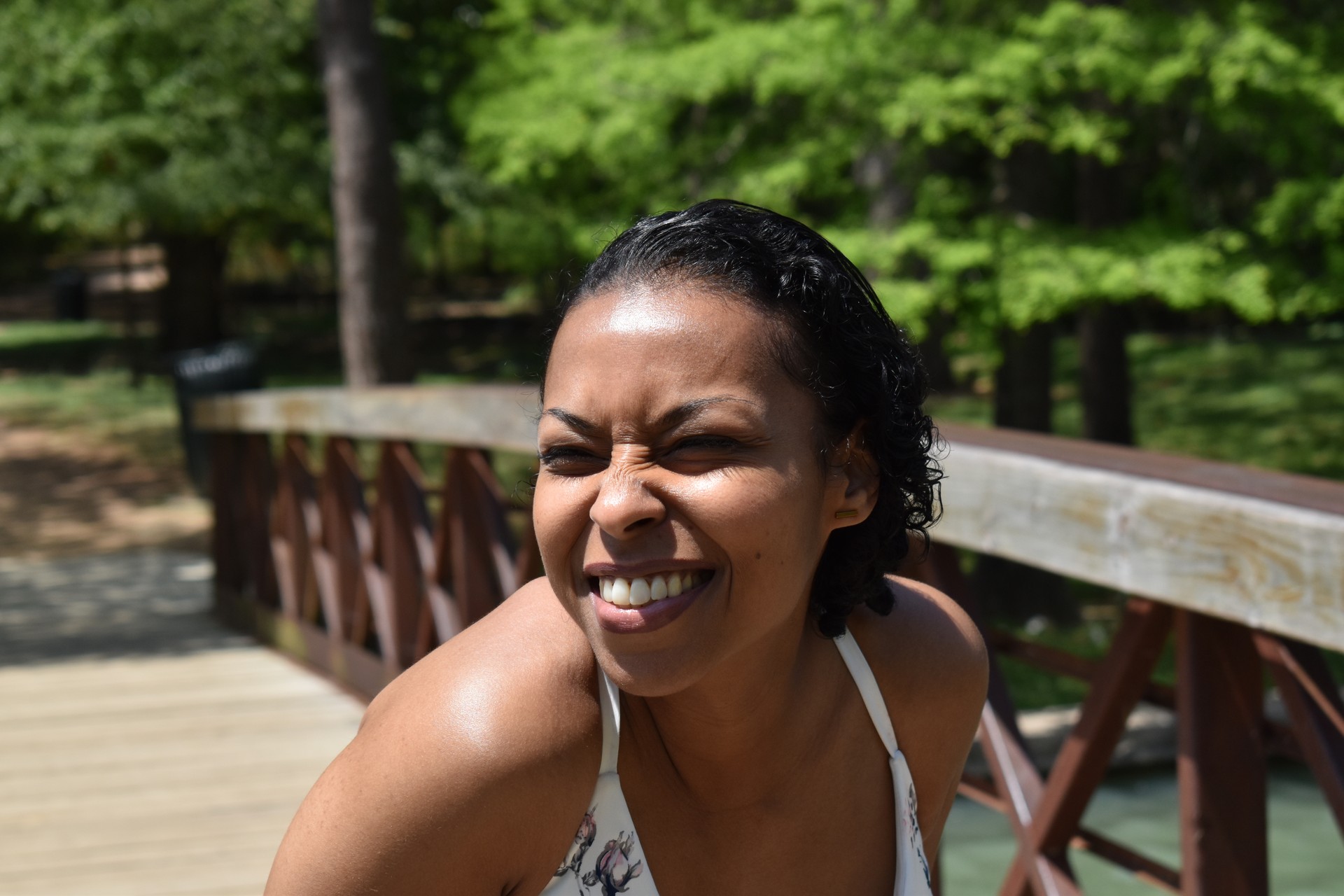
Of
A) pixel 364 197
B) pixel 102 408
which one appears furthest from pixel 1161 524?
pixel 102 408

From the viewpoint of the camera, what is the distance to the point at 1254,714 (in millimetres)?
2148

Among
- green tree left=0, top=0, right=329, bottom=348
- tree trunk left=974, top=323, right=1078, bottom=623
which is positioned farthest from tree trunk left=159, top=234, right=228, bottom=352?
tree trunk left=974, top=323, right=1078, bottom=623

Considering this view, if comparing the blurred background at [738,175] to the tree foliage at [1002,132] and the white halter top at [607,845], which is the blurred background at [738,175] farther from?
the white halter top at [607,845]

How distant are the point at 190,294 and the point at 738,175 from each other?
41.7 ft

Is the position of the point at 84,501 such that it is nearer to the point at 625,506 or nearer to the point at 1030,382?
the point at 1030,382

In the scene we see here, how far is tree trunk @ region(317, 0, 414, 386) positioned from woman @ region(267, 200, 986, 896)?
7.20m

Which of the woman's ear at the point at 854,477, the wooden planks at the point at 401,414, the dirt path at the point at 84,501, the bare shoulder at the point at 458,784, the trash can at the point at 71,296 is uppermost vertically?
the woman's ear at the point at 854,477

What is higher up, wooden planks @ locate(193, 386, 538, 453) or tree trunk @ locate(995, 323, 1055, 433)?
wooden planks @ locate(193, 386, 538, 453)

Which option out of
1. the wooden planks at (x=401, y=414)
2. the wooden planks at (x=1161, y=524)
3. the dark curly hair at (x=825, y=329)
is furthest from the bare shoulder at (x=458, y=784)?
the wooden planks at (x=401, y=414)

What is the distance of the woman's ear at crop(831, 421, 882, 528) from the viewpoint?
150cm

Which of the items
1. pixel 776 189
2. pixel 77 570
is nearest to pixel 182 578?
pixel 77 570

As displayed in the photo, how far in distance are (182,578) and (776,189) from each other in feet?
15.8

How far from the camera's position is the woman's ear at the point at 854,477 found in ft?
4.92

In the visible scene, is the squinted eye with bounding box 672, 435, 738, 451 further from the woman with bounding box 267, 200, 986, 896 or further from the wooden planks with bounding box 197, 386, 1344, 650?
the wooden planks with bounding box 197, 386, 1344, 650
